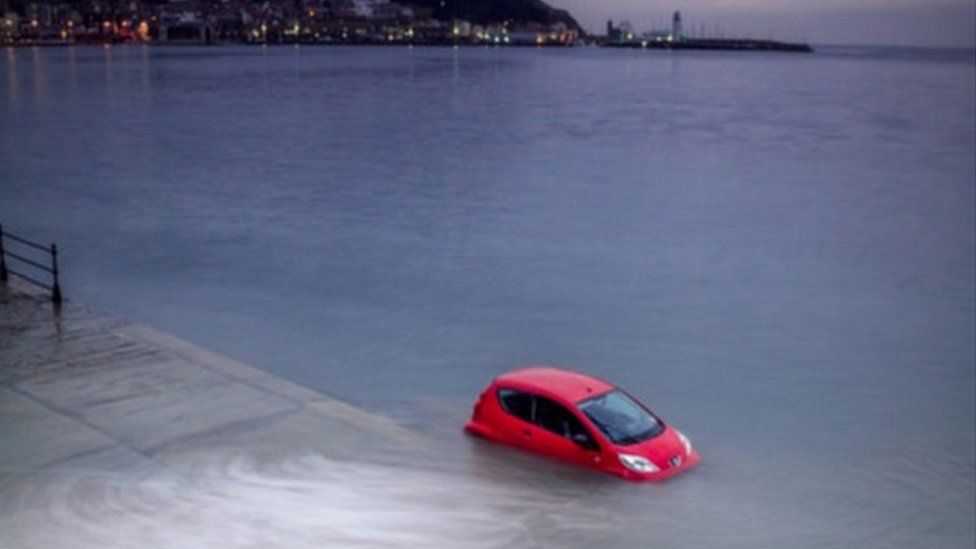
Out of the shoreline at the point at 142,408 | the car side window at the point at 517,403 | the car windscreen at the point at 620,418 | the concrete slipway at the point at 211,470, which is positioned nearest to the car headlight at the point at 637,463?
the car windscreen at the point at 620,418

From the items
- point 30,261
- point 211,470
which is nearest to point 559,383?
point 211,470

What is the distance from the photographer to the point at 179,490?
10.8m

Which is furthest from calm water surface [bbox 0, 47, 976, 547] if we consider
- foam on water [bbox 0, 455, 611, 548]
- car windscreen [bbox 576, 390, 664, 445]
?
car windscreen [bbox 576, 390, 664, 445]

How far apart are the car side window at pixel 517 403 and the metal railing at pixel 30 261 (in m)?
7.95

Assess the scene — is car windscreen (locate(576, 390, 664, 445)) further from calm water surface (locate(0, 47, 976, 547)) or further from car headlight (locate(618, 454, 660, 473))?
calm water surface (locate(0, 47, 976, 547))

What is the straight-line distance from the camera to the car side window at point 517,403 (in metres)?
12.8

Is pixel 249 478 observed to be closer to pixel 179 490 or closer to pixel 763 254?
pixel 179 490

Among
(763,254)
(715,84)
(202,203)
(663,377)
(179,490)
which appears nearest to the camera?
(179,490)

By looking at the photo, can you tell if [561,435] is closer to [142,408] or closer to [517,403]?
[517,403]

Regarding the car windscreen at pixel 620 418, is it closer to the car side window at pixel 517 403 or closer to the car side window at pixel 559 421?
the car side window at pixel 559 421

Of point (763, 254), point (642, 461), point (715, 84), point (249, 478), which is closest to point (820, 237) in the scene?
point (763, 254)

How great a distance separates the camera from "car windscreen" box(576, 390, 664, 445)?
12312 millimetres

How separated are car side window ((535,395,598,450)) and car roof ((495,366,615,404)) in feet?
0.45

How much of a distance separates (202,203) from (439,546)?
36085mm
